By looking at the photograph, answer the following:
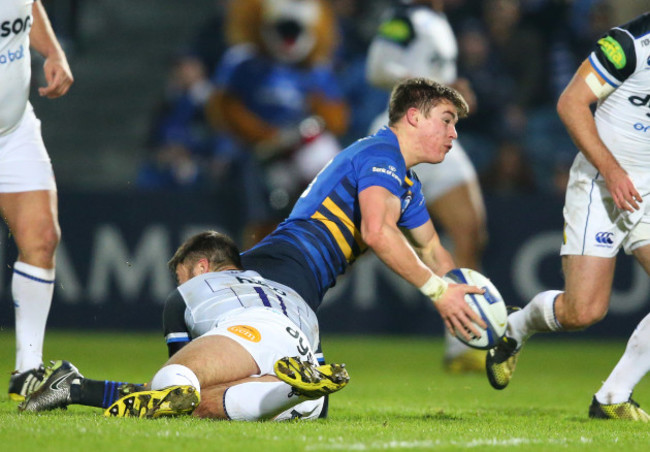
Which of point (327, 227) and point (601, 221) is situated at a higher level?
point (327, 227)

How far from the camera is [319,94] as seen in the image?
11508 mm

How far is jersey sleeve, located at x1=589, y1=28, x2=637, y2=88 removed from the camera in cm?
577

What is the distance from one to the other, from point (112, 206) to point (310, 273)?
19.7ft

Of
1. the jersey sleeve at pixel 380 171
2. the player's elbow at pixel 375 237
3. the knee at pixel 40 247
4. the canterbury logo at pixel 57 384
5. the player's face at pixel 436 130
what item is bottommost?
the canterbury logo at pixel 57 384

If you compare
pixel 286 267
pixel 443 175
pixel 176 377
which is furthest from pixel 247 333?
pixel 443 175

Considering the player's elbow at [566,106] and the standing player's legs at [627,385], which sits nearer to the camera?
the standing player's legs at [627,385]

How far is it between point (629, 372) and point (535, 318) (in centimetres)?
73

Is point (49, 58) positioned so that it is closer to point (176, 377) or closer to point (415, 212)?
point (415, 212)

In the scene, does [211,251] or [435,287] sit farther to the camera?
[211,251]

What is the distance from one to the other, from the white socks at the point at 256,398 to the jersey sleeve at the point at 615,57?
2.41 m

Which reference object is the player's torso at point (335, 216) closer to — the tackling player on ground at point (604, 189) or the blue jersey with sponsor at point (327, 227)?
the blue jersey with sponsor at point (327, 227)

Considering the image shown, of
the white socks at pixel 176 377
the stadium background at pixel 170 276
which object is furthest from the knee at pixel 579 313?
the stadium background at pixel 170 276

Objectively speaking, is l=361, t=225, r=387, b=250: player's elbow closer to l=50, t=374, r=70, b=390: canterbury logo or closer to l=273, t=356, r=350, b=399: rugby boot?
l=273, t=356, r=350, b=399: rugby boot

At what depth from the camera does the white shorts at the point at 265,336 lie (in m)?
4.80
